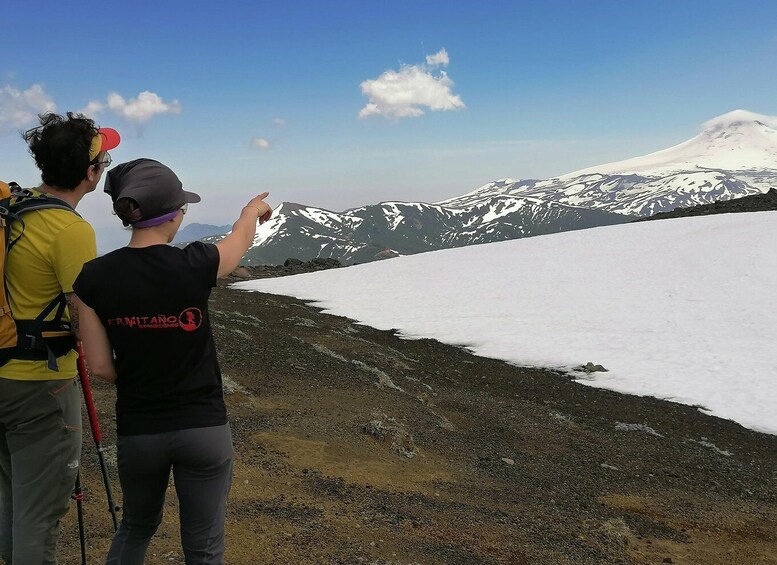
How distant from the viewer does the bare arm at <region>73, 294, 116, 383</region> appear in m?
3.08

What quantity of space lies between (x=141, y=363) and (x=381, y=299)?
1313 inches

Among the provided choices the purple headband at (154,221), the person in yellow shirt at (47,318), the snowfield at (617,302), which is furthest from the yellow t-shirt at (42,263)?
the snowfield at (617,302)

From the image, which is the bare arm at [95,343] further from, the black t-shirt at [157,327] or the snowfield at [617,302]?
the snowfield at [617,302]

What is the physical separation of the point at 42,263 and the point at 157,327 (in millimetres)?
1112

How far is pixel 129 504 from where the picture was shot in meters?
3.25

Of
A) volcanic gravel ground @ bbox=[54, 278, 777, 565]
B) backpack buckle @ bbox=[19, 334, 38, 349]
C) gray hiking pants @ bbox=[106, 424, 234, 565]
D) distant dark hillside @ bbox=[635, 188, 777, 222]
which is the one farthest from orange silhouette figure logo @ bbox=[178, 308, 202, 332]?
distant dark hillside @ bbox=[635, 188, 777, 222]

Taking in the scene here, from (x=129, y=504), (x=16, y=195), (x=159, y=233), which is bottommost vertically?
(x=129, y=504)

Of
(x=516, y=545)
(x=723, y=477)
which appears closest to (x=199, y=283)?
(x=516, y=545)

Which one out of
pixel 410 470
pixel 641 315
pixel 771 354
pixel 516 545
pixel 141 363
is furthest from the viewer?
pixel 641 315

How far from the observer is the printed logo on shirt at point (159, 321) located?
9.82ft

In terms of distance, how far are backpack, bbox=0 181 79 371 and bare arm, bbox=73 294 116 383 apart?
64cm

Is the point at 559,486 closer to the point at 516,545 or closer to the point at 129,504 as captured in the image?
the point at 516,545

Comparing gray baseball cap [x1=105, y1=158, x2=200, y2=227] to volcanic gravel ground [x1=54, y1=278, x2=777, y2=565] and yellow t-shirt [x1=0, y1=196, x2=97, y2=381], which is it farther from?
volcanic gravel ground [x1=54, y1=278, x2=777, y2=565]

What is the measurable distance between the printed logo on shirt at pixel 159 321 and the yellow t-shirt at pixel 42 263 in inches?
28.4
